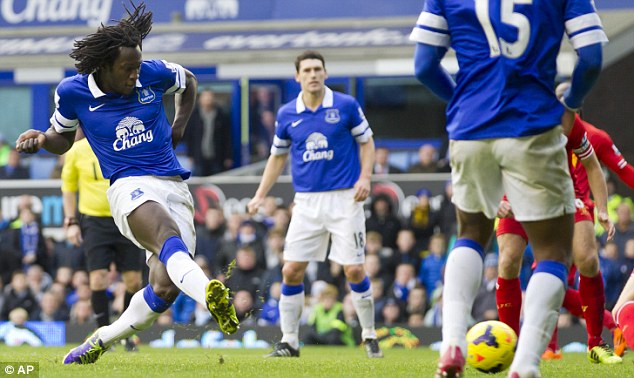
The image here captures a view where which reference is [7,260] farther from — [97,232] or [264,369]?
[264,369]

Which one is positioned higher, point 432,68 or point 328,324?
point 432,68

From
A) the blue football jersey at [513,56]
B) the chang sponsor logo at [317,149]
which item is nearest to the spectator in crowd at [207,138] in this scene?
the chang sponsor logo at [317,149]

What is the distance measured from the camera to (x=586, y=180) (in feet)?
33.0

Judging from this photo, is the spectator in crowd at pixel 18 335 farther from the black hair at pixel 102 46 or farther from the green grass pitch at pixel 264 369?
the black hair at pixel 102 46

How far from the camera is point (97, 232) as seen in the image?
12273mm

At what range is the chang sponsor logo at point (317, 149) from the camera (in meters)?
11.4

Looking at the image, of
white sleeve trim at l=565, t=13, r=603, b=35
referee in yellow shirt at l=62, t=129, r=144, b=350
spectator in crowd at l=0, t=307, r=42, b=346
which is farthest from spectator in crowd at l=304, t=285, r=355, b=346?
white sleeve trim at l=565, t=13, r=603, b=35

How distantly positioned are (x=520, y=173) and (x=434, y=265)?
9.54 m

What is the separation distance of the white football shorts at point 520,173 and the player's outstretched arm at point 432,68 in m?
0.39

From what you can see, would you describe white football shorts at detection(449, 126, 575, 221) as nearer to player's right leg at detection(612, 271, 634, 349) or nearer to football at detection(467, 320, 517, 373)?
football at detection(467, 320, 517, 373)

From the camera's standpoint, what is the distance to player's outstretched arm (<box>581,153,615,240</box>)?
9.13 metres

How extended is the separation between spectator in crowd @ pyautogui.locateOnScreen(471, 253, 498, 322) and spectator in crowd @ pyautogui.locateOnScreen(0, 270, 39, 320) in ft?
20.2

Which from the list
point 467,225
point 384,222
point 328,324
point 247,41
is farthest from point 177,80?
point 247,41

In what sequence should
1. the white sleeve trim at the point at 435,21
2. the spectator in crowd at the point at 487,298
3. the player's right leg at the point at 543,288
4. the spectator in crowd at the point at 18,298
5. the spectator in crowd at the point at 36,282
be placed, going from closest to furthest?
the player's right leg at the point at 543,288 → the white sleeve trim at the point at 435,21 → the spectator in crowd at the point at 487,298 → the spectator in crowd at the point at 18,298 → the spectator in crowd at the point at 36,282
